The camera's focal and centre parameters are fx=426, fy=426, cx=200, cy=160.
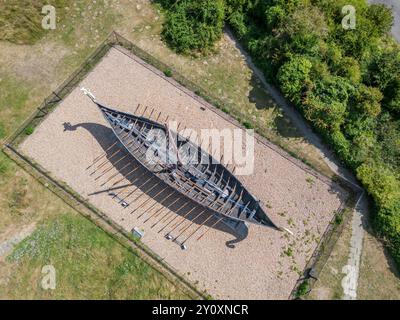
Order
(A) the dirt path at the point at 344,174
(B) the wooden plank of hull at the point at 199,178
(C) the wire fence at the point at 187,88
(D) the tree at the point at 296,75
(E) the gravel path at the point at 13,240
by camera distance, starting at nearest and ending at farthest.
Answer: (B) the wooden plank of hull at the point at 199,178
(A) the dirt path at the point at 344,174
(C) the wire fence at the point at 187,88
(E) the gravel path at the point at 13,240
(D) the tree at the point at 296,75

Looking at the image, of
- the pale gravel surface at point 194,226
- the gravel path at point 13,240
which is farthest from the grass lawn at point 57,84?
the pale gravel surface at point 194,226

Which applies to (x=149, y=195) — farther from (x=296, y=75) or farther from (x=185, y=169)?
(x=296, y=75)

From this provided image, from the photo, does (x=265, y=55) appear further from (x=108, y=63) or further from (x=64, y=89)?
(x=64, y=89)

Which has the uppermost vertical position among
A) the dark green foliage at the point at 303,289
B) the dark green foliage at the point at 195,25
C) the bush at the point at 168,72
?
the dark green foliage at the point at 195,25

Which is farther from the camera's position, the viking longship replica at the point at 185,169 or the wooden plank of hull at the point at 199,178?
the viking longship replica at the point at 185,169

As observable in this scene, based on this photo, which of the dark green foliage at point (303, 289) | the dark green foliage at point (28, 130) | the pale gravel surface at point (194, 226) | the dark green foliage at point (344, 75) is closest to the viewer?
the dark green foliage at point (303, 289)

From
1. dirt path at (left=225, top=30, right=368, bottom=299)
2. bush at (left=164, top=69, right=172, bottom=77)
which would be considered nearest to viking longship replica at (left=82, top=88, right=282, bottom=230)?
bush at (left=164, top=69, right=172, bottom=77)

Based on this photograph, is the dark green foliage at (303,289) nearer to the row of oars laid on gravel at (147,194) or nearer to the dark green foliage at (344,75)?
the dark green foliage at (344,75)
